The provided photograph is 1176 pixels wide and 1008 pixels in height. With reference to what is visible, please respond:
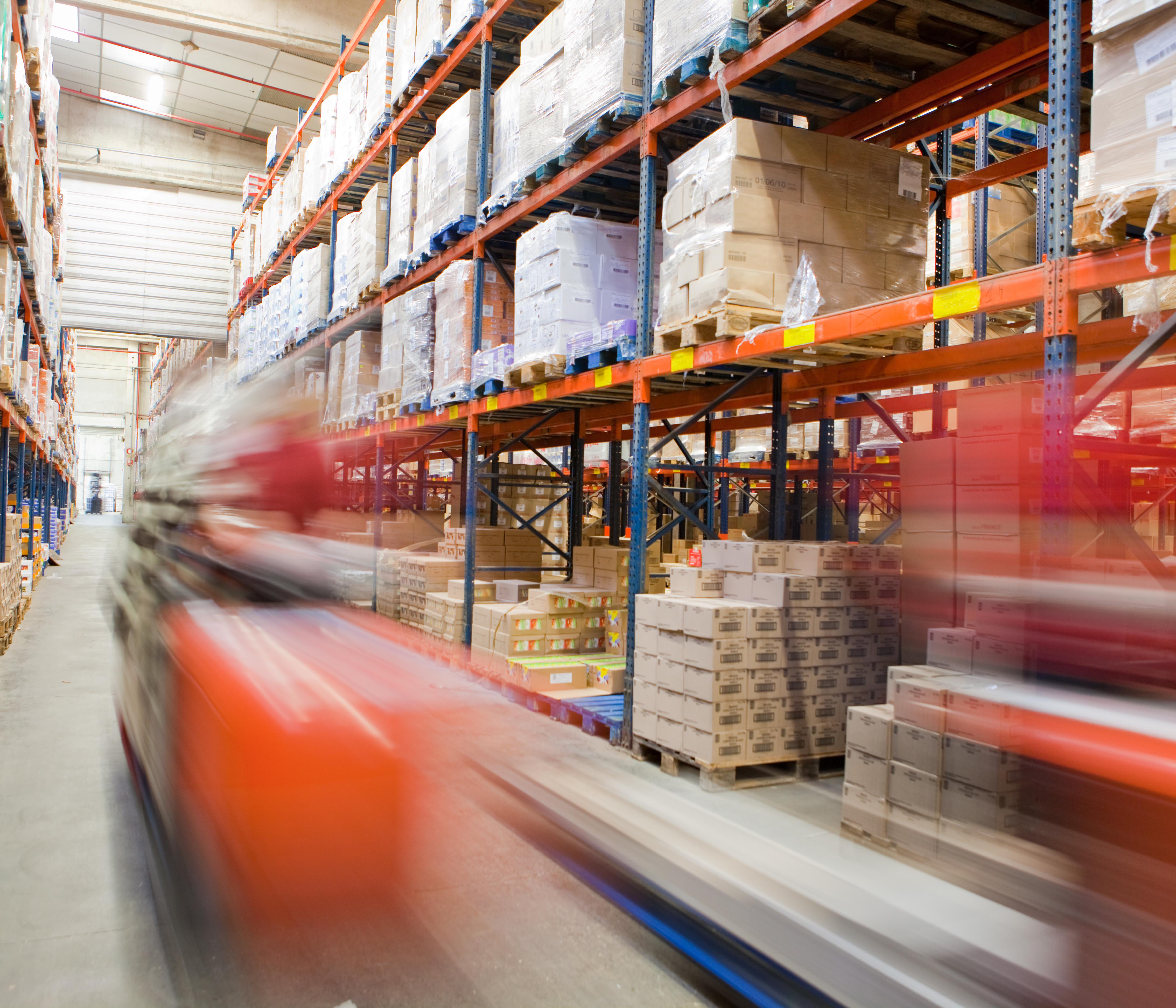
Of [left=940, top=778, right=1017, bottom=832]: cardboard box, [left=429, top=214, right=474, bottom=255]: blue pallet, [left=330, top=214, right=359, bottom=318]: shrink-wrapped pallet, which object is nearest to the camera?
[left=940, top=778, right=1017, bottom=832]: cardboard box

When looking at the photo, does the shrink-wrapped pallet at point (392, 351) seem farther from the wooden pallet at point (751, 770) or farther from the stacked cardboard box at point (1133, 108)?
the stacked cardboard box at point (1133, 108)

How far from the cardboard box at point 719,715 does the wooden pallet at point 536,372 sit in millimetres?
2791

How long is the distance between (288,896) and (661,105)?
16.4 feet

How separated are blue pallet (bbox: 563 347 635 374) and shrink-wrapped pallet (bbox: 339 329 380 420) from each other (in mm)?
5504

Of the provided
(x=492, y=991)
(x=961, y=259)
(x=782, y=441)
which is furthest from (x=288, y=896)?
(x=961, y=259)

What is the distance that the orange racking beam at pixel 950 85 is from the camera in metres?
4.68

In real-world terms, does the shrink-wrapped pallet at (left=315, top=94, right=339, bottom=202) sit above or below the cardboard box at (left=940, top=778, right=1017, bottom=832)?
above

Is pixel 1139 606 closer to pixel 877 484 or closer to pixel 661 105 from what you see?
pixel 661 105

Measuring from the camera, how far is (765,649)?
5.19m

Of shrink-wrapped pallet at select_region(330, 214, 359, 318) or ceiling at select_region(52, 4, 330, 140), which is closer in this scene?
shrink-wrapped pallet at select_region(330, 214, 359, 318)

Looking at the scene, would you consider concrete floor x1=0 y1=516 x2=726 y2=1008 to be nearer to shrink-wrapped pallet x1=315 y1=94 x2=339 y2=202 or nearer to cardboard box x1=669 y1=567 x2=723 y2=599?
cardboard box x1=669 y1=567 x2=723 y2=599

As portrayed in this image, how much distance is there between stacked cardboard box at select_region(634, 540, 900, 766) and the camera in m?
5.10

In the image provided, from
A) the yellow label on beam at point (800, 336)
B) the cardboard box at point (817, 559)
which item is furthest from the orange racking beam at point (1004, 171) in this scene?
the cardboard box at point (817, 559)

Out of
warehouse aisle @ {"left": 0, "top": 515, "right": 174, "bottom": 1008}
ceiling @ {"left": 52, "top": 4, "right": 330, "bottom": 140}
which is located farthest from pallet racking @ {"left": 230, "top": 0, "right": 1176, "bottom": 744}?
ceiling @ {"left": 52, "top": 4, "right": 330, "bottom": 140}
